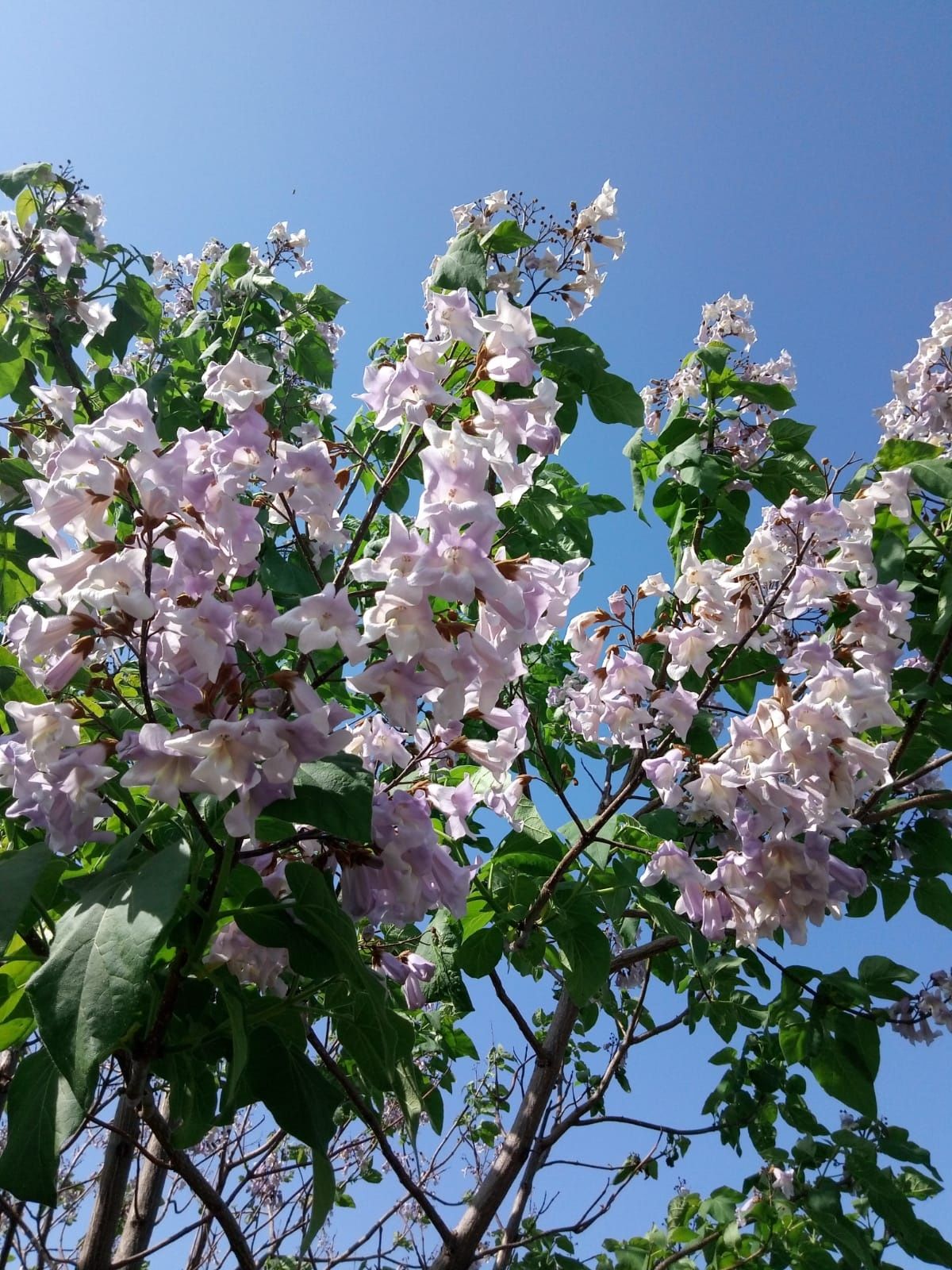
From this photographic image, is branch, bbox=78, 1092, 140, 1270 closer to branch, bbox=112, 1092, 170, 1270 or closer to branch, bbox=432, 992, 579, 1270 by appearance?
branch, bbox=112, 1092, 170, 1270

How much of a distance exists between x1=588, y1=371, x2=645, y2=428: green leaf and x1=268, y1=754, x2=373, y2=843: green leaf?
177 cm

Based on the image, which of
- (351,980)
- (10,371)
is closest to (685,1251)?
Answer: (351,980)

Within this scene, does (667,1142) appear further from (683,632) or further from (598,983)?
(683,632)

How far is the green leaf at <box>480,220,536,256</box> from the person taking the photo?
293cm

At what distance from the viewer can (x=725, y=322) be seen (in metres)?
3.92

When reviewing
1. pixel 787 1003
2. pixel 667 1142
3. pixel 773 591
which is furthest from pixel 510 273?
pixel 667 1142

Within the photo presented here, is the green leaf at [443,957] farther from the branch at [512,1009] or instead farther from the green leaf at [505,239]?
the green leaf at [505,239]

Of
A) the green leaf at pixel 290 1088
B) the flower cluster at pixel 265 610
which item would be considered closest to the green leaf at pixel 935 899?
the flower cluster at pixel 265 610

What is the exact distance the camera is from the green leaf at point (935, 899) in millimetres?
2963

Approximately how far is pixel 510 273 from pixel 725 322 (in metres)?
1.24

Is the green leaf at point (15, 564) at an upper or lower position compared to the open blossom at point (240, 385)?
upper

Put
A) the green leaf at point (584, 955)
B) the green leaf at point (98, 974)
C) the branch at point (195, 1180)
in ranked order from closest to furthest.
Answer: the green leaf at point (98, 974), the branch at point (195, 1180), the green leaf at point (584, 955)

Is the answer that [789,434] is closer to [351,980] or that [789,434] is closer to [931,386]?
[931,386]

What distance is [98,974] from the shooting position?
42.9 inches
